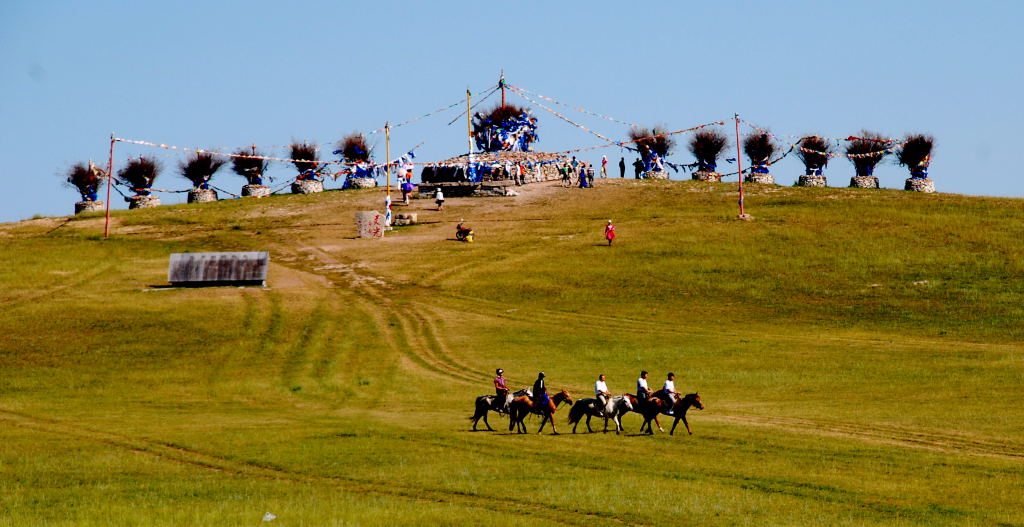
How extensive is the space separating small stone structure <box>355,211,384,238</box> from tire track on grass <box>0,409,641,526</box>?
177ft

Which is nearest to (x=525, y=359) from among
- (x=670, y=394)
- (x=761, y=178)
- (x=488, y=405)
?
(x=488, y=405)

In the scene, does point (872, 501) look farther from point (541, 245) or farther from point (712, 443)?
point (541, 245)

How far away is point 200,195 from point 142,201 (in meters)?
→ 6.06

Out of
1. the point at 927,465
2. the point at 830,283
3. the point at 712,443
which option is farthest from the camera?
the point at 830,283

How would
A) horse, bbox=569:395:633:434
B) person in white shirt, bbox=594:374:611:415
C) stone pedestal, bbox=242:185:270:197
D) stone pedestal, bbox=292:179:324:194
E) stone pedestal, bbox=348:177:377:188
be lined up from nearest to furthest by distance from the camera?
person in white shirt, bbox=594:374:611:415, horse, bbox=569:395:633:434, stone pedestal, bbox=292:179:324:194, stone pedestal, bbox=242:185:270:197, stone pedestal, bbox=348:177:377:188

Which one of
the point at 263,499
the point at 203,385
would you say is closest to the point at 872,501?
the point at 263,499

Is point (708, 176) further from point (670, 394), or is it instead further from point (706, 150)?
point (670, 394)

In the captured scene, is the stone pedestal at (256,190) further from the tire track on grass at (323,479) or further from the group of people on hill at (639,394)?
the group of people on hill at (639,394)

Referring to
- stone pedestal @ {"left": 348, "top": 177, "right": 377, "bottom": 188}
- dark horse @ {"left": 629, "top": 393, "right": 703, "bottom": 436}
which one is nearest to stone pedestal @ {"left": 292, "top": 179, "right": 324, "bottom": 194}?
stone pedestal @ {"left": 348, "top": 177, "right": 377, "bottom": 188}

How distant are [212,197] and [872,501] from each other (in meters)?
107

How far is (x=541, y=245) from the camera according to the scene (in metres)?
94.0

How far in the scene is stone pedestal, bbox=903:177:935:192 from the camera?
391 ft

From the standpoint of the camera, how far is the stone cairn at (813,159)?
122812 millimetres

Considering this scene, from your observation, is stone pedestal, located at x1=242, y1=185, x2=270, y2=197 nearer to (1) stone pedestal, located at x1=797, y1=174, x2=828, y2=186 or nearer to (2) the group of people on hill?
(1) stone pedestal, located at x1=797, y1=174, x2=828, y2=186
